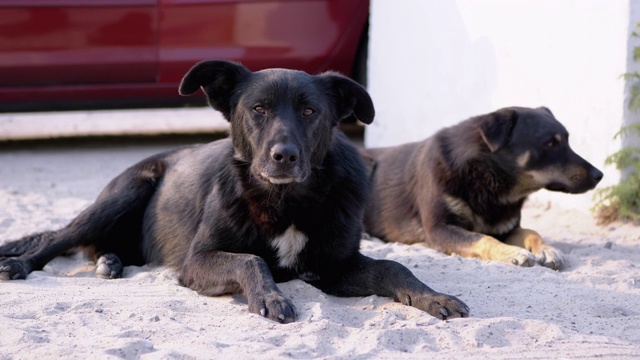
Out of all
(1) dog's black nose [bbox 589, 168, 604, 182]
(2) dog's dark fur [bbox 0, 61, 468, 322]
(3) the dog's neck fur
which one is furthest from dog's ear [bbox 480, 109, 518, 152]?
(2) dog's dark fur [bbox 0, 61, 468, 322]

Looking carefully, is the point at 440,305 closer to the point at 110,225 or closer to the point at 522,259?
the point at 522,259

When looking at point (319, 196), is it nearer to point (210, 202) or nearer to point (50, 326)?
point (210, 202)

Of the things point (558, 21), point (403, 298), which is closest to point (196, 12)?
point (558, 21)

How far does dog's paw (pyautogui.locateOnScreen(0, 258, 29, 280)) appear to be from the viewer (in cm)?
539

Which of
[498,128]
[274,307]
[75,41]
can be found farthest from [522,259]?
[75,41]

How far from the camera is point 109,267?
571 cm

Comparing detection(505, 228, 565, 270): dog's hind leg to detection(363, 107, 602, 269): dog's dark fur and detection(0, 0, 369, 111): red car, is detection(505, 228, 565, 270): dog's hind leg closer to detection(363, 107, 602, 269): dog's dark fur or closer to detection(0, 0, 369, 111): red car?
detection(363, 107, 602, 269): dog's dark fur

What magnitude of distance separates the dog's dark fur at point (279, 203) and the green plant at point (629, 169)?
2331 mm

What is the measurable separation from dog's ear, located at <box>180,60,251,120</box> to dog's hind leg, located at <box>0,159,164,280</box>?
43.7 inches

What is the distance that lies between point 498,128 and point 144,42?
432 cm

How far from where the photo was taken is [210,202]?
5.34 m

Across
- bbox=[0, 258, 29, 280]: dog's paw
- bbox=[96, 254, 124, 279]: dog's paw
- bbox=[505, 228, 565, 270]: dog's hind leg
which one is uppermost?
bbox=[505, 228, 565, 270]: dog's hind leg

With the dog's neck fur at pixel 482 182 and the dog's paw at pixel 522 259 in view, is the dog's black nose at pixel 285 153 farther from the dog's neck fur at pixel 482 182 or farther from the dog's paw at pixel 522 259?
the dog's neck fur at pixel 482 182

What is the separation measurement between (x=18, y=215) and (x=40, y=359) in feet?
12.0
